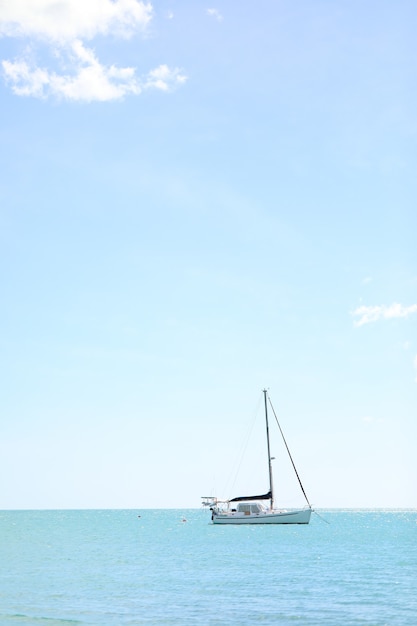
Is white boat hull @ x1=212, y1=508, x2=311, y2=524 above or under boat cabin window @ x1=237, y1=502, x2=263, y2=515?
under

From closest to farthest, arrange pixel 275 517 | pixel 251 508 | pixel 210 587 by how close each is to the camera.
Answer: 1. pixel 210 587
2. pixel 275 517
3. pixel 251 508

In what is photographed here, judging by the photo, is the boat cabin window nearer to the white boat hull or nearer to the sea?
the white boat hull

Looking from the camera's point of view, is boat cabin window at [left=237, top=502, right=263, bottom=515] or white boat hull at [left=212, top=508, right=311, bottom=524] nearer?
white boat hull at [left=212, top=508, right=311, bottom=524]

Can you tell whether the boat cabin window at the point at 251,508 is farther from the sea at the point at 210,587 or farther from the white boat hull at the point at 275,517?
the sea at the point at 210,587

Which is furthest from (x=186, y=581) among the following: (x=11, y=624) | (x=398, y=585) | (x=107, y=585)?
(x=11, y=624)

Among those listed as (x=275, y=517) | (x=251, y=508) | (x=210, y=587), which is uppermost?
(x=251, y=508)

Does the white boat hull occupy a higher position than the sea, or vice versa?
the white boat hull

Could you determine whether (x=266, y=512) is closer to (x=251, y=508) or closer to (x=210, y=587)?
(x=251, y=508)

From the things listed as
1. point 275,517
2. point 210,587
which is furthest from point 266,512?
point 210,587

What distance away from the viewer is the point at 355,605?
3353 centimetres

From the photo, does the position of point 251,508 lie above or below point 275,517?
above

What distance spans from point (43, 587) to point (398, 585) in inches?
796

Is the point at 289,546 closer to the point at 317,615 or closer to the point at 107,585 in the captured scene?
the point at 107,585

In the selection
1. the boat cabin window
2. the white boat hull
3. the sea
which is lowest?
the sea
